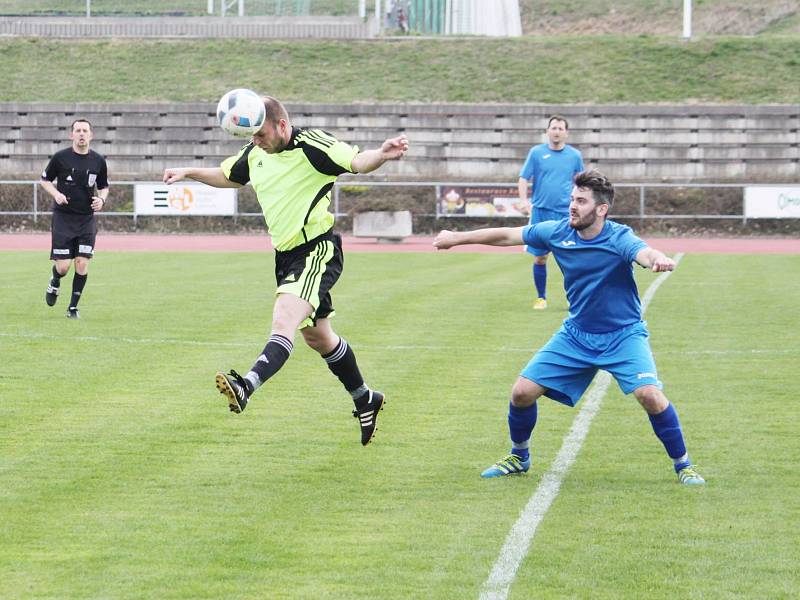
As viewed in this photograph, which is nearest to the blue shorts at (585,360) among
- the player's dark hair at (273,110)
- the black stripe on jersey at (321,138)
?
the black stripe on jersey at (321,138)

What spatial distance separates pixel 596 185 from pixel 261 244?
944 inches

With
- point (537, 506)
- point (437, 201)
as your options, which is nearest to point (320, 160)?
point (537, 506)

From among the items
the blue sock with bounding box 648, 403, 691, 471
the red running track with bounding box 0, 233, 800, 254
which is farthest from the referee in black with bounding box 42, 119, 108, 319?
the red running track with bounding box 0, 233, 800, 254

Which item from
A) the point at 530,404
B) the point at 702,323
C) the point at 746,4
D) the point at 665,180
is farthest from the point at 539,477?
the point at 746,4

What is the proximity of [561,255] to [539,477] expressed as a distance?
3.84 feet

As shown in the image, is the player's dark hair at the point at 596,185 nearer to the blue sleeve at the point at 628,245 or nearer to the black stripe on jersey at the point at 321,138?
the blue sleeve at the point at 628,245

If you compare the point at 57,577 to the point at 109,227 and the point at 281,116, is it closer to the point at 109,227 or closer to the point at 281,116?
the point at 281,116

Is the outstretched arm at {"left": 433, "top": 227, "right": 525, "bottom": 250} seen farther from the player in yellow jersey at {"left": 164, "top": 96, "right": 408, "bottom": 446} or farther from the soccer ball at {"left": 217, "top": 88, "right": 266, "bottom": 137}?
the soccer ball at {"left": 217, "top": 88, "right": 266, "bottom": 137}

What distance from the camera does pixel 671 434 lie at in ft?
22.8

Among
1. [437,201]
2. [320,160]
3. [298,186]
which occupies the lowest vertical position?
[437,201]

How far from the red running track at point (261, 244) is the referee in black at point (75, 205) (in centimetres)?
1223

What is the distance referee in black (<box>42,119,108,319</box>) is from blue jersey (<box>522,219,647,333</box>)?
8.51 m

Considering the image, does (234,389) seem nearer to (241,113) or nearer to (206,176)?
(241,113)

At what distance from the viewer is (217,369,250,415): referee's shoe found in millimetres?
6660
